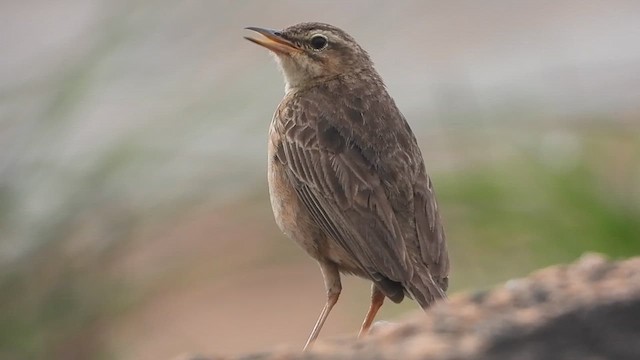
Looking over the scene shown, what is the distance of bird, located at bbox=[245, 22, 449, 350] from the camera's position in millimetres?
7969

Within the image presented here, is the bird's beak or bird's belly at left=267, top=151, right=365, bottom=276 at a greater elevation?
the bird's beak

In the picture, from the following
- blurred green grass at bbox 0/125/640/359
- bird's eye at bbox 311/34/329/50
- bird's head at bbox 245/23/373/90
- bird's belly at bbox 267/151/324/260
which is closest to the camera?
bird's belly at bbox 267/151/324/260

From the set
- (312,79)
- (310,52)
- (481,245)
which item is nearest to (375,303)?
(481,245)

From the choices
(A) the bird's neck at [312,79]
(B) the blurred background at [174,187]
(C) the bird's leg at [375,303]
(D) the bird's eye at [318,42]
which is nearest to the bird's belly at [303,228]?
(C) the bird's leg at [375,303]

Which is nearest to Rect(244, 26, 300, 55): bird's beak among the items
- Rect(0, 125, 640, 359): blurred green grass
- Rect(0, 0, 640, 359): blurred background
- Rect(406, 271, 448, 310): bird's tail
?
Rect(0, 0, 640, 359): blurred background

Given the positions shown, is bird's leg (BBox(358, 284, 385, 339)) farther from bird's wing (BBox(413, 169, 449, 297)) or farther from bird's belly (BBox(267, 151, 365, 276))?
bird's wing (BBox(413, 169, 449, 297))

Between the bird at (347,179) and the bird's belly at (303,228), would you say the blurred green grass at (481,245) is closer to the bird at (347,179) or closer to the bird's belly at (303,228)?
the bird at (347,179)

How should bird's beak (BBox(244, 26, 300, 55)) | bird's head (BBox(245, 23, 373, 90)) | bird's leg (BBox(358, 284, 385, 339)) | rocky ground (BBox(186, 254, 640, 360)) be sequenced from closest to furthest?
1. rocky ground (BBox(186, 254, 640, 360))
2. bird's leg (BBox(358, 284, 385, 339))
3. bird's beak (BBox(244, 26, 300, 55))
4. bird's head (BBox(245, 23, 373, 90))

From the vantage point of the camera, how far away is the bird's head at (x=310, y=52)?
9.53 meters

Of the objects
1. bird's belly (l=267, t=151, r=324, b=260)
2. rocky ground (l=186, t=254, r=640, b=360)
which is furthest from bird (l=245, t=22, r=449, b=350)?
rocky ground (l=186, t=254, r=640, b=360)

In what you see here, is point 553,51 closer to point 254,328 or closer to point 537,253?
point 254,328

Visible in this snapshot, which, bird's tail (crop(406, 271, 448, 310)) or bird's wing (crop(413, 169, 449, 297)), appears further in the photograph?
bird's wing (crop(413, 169, 449, 297))

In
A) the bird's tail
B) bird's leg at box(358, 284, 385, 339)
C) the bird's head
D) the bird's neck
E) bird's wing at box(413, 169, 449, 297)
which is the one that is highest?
Result: the bird's head

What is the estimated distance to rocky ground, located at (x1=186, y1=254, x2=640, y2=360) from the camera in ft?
14.2
